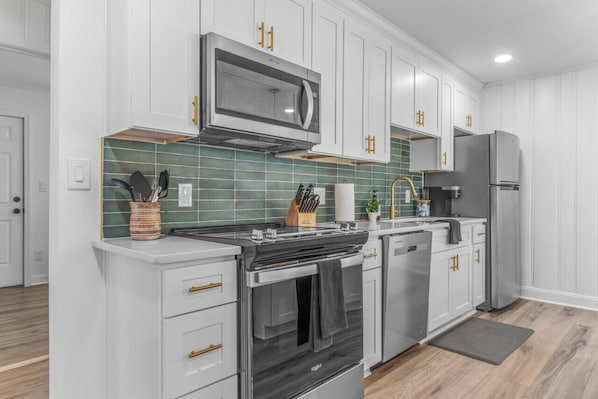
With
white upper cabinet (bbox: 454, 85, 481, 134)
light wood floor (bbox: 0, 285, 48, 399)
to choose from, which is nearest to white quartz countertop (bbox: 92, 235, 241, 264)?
light wood floor (bbox: 0, 285, 48, 399)

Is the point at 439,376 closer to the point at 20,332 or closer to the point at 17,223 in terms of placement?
the point at 20,332

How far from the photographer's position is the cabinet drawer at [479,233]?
3.54 metres

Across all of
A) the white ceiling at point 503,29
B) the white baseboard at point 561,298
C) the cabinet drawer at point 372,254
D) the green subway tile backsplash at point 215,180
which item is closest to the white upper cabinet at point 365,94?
the white ceiling at point 503,29

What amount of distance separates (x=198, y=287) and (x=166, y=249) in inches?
Result: 7.4

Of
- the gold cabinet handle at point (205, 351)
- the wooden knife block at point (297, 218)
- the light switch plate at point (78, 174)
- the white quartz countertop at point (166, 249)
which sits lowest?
the gold cabinet handle at point (205, 351)

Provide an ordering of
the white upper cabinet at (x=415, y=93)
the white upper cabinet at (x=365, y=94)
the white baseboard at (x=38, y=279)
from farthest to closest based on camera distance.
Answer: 1. the white baseboard at (x=38, y=279)
2. the white upper cabinet at (x=415, y=93)
3. the white upper cabinet at (x=365, y=94)

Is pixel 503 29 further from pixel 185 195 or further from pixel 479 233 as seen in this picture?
pixel 185 195

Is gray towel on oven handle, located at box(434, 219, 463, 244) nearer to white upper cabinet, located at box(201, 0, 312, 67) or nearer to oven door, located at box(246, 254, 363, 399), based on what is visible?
oven door, located at box(246, 254, 363, 399)

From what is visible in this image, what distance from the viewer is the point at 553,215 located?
4.00 meters

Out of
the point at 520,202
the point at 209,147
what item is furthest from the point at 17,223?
the point at 520,202

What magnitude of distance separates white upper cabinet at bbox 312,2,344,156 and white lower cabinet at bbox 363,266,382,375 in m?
0.83

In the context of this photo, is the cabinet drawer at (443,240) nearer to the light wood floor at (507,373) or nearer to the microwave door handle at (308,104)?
the light wood floor at (507,373)

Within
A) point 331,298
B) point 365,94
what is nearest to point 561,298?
point 365,94

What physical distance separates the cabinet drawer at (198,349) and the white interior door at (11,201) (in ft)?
14.2
